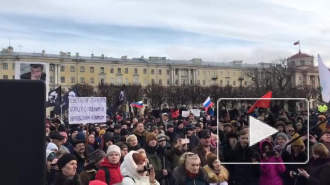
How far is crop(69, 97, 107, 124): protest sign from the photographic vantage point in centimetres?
834

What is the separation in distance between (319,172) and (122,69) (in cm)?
10102

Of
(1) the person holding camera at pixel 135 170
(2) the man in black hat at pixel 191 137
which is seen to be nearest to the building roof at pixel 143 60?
(2) the man in black hat at pixel 191 137

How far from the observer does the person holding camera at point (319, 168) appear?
16.7 feet

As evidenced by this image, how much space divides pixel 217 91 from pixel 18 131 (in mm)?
75786

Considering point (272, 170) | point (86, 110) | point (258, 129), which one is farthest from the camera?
point (86, 110)

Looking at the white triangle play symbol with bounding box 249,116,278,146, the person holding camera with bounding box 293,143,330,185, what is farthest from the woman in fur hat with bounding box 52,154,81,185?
the person holding camera with bounding box 293,143,330,185

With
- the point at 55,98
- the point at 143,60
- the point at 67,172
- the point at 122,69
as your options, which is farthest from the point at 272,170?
the point at 143,60

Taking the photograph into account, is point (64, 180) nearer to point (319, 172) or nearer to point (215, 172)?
point (215, 172)

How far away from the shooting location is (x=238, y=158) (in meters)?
5.84

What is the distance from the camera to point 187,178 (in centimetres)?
518

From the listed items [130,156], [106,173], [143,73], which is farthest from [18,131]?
[143,73]

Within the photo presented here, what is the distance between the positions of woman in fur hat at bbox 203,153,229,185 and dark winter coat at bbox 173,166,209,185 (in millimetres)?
213

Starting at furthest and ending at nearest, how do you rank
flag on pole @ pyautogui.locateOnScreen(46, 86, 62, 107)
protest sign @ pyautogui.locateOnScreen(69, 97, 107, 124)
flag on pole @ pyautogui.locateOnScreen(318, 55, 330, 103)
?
flag on pole @ pyautogui.locateOnScreen(46, 86, 62, 107) < protest sign @ pyautogui.locateOnScreen(69, 97, 107, 124) < flag on pole @ pyautogui.locateOnScreen(318, 55, 330, 103)

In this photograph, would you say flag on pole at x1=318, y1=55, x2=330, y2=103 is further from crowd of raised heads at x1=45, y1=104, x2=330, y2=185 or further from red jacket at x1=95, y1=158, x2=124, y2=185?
red jacket at x1=95, y1=158, x2=124, y2=185
